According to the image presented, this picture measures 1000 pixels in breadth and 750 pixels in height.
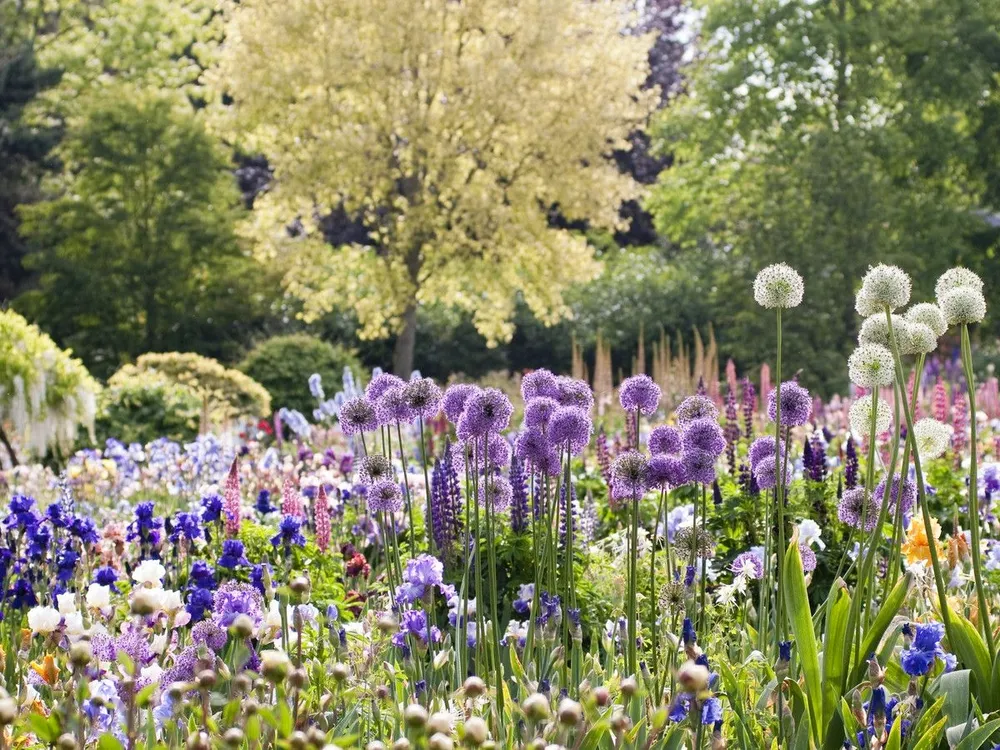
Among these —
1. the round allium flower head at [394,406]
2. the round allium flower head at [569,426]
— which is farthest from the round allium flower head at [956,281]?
the round allium flower head at [394,406]

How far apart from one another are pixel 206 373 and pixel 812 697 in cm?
1211

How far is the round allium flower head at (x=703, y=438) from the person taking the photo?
272cm

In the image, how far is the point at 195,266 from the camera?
21.3m

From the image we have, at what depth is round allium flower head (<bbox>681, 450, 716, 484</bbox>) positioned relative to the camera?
8.70 ft

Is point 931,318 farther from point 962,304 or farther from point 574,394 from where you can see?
point 574,394

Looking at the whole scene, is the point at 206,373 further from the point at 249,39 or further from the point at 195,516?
the point at 195,516

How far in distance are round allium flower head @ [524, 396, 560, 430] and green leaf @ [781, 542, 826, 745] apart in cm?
63

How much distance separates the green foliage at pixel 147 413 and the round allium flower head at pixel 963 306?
981 cm

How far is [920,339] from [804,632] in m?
0.66

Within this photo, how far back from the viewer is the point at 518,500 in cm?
437

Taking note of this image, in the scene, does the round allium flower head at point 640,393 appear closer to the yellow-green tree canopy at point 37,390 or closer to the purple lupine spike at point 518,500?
the purple lupine spike at point 518,500

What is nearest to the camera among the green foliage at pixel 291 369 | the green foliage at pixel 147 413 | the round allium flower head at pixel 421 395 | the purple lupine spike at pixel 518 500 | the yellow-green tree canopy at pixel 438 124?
the round allium flower head at pixel 421 395

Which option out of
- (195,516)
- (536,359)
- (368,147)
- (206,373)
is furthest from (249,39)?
(195,516)

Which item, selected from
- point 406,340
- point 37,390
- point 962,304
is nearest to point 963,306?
point 962,304
